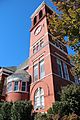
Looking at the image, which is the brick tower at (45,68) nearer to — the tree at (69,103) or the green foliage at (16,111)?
the tree at (69,103)

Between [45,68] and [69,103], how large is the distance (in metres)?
7.72

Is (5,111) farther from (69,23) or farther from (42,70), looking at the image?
(69,23)

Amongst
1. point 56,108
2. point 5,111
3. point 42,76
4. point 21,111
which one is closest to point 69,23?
point 56,108

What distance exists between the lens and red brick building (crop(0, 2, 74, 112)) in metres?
20.5

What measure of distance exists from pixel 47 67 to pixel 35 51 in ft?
19.9

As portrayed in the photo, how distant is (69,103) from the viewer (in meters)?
15.9

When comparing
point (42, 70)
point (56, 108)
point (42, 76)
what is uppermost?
point (42, 70)

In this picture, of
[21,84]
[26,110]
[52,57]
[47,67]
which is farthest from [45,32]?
[26,110]

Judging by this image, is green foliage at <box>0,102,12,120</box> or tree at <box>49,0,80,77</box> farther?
green foliage at <box>0,102,12,120</box>

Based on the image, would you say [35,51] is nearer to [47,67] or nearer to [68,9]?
[47,67]

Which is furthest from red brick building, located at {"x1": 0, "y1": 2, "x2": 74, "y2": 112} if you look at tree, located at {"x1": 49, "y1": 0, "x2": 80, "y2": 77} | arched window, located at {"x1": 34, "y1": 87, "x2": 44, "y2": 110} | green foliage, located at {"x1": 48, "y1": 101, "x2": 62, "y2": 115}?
tree, located at {"x1": 49, "y1": 0, "x2": 80, "y2": 77}

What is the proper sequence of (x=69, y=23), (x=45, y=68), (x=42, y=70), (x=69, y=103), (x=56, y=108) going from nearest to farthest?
1. (x=69, y=23)
2. (x=56, y=108)
3. (x=69, y=103)
4. (x=45, y=68)
5. (x=42, y=70)

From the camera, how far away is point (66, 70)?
25047 mm

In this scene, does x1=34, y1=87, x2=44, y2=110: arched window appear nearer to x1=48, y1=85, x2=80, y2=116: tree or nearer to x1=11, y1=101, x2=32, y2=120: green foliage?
x1=11, y1=101, x2=32, y2=120: green foliage
